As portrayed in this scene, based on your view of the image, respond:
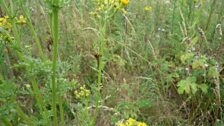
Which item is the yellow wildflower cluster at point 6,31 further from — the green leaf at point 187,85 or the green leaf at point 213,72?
the green leaf at point 213,72

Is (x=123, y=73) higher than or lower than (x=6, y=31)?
lower

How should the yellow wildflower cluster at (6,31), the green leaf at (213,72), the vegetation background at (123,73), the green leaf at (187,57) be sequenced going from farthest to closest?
the green leaf at (187,57)
the green leaf at (213,72)
the vegetation background at (123,73)
the yellow wildflower cluster at (6,31)

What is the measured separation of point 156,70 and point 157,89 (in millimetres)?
185

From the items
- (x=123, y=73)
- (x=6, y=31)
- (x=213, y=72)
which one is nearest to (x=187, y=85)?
(x=213, y=72)

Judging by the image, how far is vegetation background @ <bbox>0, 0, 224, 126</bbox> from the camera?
75.9 inches

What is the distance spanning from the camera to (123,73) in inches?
99.7

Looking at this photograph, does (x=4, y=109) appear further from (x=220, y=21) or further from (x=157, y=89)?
(x=220, y=21)

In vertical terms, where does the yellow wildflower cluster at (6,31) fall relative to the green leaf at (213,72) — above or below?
above

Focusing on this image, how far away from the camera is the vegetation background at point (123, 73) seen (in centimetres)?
193

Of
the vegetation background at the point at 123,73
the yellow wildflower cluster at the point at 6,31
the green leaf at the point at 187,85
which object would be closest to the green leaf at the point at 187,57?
the vegetation background at the point at 123,73

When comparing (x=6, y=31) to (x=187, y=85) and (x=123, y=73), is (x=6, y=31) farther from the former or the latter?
(x=187, y=85)

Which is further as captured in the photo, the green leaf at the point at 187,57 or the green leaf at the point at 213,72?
the green leaf at the point at 187,57

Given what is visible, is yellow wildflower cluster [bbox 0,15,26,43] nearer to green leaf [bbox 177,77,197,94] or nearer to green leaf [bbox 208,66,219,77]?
green leaf [bbox 177,77,197,94]

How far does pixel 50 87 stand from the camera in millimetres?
1727
